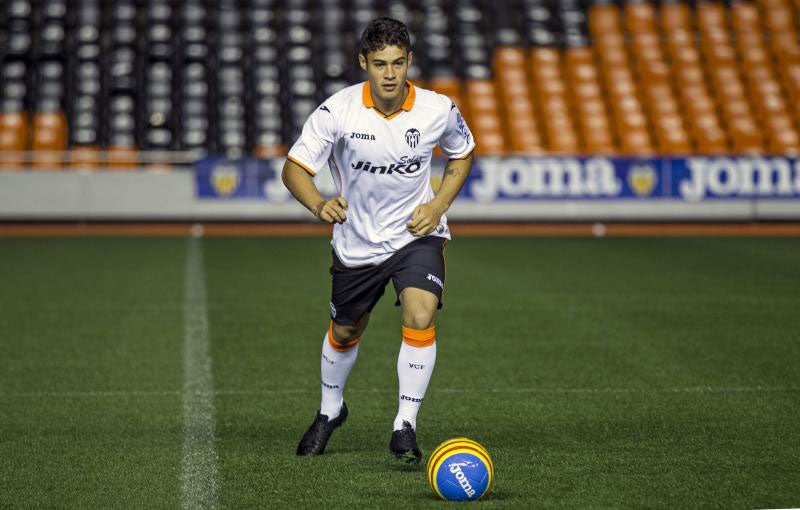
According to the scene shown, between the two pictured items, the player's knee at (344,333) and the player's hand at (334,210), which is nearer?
the player's hand at (334,210)

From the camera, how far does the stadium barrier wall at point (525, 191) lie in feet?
→ 64.8

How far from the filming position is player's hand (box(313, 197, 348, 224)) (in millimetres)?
5605

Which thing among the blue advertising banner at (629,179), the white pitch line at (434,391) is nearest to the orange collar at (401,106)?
the white pitch line at (434,391)

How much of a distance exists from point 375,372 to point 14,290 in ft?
17.8

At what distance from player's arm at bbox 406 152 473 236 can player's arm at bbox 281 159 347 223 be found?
13.6 inches

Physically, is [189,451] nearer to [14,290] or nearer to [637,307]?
[637,307]

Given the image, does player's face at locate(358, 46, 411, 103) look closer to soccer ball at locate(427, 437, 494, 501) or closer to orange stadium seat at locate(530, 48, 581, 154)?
soccer ball at locate(427, 437, 494, 501)

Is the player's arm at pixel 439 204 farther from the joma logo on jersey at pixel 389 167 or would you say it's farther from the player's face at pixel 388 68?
the player's face at pixel 388 68

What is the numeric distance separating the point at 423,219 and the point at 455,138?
49cm

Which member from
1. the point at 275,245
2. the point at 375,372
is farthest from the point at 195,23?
the point at 375,372

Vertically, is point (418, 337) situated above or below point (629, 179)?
above

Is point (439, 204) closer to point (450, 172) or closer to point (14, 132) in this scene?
point (450, 172)

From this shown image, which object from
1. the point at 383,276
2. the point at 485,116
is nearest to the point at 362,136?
the point at 383,276

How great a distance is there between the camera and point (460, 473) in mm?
5180
